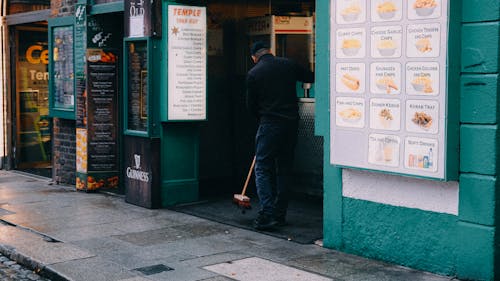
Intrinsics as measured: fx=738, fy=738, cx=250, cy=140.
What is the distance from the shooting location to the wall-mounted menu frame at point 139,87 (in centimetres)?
931

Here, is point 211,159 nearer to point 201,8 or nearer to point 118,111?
point 118,111

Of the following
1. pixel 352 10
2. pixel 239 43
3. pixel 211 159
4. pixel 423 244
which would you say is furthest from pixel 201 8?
pixel 423 244

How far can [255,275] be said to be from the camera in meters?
6.33

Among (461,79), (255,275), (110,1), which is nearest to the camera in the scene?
(461,79)

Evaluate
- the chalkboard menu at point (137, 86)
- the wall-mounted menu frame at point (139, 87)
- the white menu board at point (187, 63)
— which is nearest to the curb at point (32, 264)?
the wall-mounted menu frame at point (139, 87)

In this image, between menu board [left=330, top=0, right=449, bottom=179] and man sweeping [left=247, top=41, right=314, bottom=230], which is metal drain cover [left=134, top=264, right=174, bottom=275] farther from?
menu board [left=330, top=0, right=449, bottom=179]

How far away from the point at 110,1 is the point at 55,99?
7.59 ft

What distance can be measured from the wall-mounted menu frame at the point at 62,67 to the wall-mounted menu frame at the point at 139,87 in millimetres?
1860

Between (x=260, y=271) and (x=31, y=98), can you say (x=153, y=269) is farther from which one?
(x=31, y=98)

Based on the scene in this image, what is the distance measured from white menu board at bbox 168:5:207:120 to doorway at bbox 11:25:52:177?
518cm

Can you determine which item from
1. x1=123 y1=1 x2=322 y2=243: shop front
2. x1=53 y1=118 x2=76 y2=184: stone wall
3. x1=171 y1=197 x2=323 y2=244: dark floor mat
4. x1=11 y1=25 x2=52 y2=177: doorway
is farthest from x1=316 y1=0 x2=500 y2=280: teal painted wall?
x1=11 y1=25 x2=52 y2=177: doorway

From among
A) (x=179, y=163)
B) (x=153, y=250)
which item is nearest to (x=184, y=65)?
(x=179, y=163)

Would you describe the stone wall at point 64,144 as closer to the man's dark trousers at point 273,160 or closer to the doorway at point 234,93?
the doorway at point 234,93

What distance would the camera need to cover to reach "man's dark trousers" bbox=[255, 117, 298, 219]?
8047 mm
